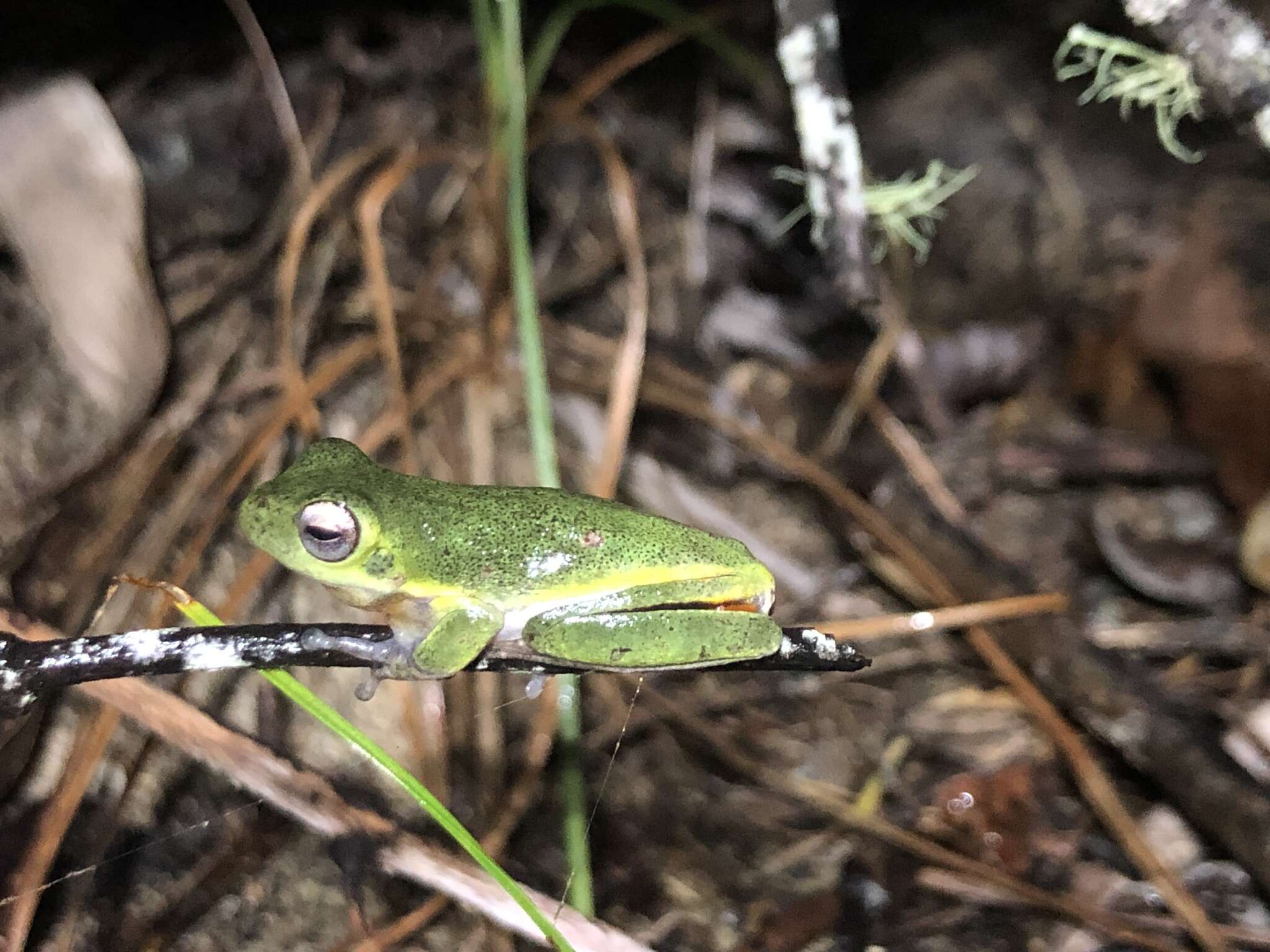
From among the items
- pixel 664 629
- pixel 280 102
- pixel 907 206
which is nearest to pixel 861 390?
pixel 907 206

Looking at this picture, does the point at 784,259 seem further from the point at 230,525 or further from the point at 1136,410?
the point at 230,525

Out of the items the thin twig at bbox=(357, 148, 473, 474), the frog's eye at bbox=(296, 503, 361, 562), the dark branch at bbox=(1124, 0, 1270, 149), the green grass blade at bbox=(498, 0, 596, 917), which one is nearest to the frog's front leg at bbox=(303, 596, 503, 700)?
the frog's eye at bbox=(296, 503, 361, 562)

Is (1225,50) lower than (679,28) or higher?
lower

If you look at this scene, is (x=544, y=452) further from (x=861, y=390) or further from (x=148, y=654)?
(x=861, y=390)

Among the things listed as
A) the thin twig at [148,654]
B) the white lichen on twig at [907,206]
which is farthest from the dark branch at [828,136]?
the thin twig at [148,654]

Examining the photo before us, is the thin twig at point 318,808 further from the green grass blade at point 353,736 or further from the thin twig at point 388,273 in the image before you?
the thin twig at point 388,273

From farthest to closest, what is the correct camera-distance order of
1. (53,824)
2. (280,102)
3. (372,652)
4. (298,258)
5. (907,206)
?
1. (280,102)
2. (298,258)
3. (907,206)
4. (53,824)
5. (372,652)
